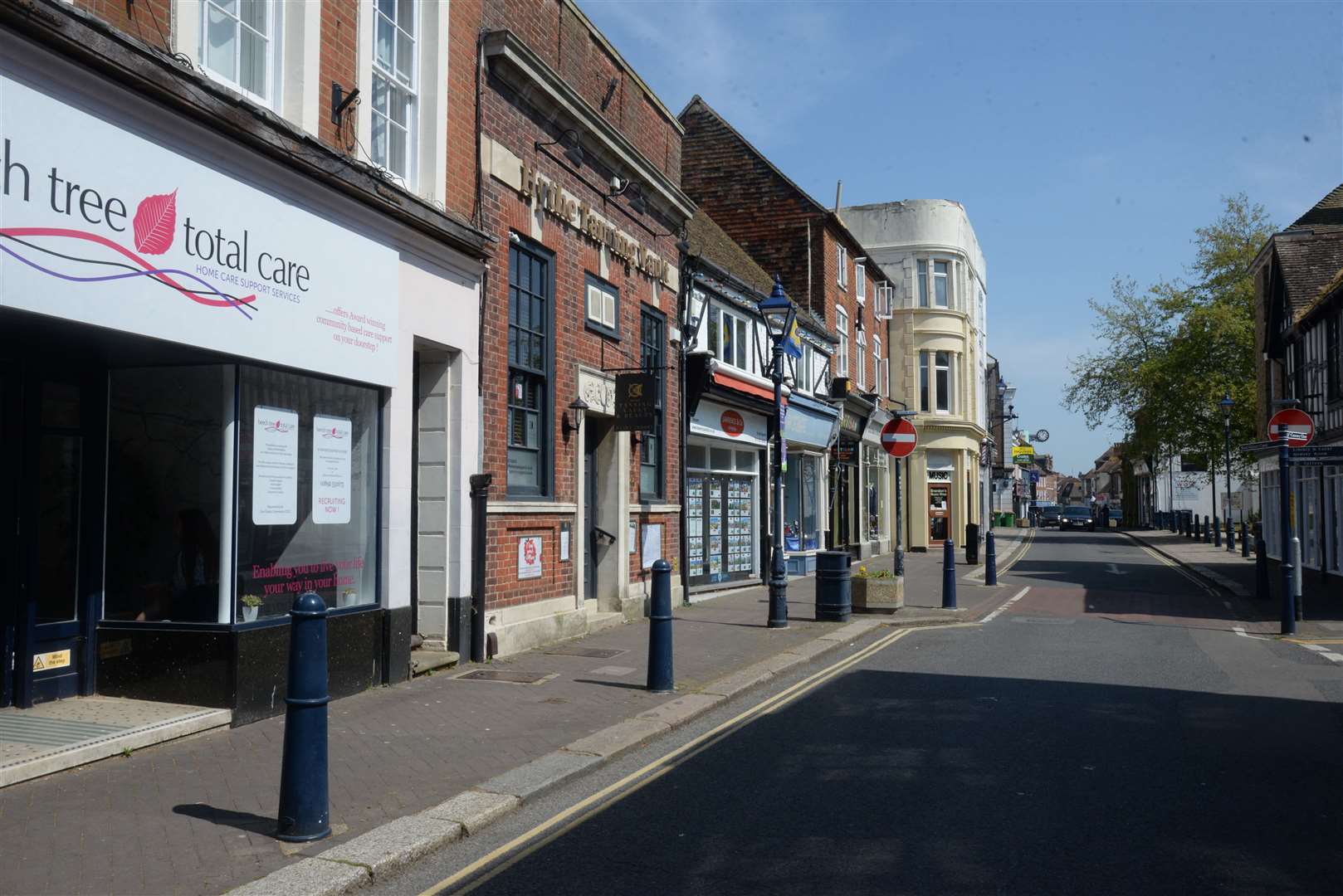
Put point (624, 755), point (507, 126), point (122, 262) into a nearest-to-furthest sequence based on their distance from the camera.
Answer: point (122, 262) < point (624, 755) < point (507, 126)

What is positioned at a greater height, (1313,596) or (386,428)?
(386,428)

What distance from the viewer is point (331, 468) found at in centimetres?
944

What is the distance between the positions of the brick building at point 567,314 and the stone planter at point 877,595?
2.96m

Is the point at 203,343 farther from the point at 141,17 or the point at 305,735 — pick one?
the point at 305,735

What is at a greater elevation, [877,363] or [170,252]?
[877,363]

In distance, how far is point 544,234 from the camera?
42.2 ft

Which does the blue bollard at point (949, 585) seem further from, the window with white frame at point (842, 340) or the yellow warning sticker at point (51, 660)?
the yellow warning sticker at point (51, 660)

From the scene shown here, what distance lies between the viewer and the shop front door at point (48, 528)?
24.9 ft

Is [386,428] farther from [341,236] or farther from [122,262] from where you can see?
[122,262]

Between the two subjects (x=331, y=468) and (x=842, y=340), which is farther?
(x=842, y=340)

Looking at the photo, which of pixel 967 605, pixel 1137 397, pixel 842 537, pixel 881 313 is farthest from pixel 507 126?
pixel 1137 397

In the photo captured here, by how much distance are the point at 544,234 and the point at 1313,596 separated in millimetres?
15410

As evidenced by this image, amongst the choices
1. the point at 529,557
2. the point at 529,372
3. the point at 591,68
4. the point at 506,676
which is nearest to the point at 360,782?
the point at 506,676

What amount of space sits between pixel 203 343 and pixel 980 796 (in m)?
5.84
